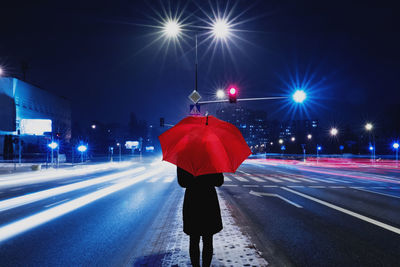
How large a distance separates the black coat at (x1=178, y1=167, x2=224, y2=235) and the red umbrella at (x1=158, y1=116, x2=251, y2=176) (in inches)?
10.4

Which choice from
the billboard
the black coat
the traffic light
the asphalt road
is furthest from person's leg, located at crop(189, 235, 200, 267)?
the billboard

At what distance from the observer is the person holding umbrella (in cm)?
301

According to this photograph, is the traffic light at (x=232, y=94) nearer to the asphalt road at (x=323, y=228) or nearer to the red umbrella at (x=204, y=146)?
the asphalt road at (x=323, y=228)

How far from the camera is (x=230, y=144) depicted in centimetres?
332

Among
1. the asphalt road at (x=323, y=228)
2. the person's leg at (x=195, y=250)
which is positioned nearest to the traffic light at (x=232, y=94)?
the asphalt road at (x=323, y=228)

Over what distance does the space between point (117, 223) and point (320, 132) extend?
102460 millimetres

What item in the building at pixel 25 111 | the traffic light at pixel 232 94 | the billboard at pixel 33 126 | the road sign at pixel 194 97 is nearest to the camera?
the road sign at pixel 194 97

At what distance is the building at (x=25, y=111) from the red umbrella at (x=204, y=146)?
45.8 m

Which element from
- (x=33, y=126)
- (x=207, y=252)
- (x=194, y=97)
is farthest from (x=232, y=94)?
(x=33, y=126)

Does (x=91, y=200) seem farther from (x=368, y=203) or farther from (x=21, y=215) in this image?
(x=368, y=203)

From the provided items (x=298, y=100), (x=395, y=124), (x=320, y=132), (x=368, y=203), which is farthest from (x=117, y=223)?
(x=320, y=132)

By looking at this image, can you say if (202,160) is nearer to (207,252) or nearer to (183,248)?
(207,252)

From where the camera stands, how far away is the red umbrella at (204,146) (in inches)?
116

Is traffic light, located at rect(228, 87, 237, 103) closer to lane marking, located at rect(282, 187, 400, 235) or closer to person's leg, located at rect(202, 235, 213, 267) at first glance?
lane marking, located at rect(282, 187, 400, 235)
